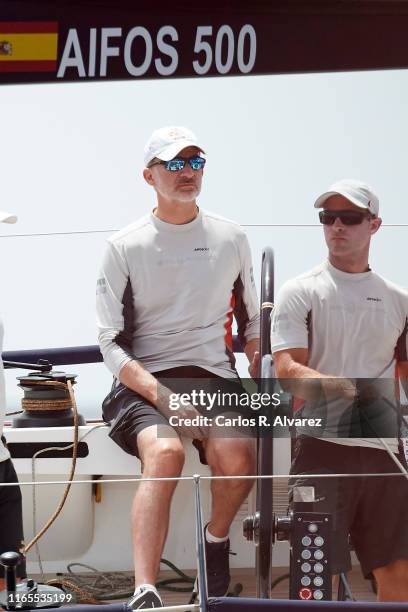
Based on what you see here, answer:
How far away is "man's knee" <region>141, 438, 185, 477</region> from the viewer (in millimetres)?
1691

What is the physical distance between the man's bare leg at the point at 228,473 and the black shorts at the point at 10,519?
328mm

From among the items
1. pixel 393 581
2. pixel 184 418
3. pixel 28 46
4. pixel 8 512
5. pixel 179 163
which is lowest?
pixel 393 581

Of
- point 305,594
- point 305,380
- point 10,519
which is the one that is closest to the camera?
point 305,594

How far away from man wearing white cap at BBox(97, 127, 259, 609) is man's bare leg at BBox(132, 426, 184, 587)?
1.4 inches

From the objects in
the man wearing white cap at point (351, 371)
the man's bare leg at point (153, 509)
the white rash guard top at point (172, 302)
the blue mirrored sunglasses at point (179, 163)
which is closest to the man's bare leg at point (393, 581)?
the man wearing white cap at point (351, 371)

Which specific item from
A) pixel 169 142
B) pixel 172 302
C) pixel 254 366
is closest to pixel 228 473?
pixel 254 366

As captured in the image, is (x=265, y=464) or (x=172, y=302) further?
(x=172, y=302)

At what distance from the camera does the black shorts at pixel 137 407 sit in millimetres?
1788

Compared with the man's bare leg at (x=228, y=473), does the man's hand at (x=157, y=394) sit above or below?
above

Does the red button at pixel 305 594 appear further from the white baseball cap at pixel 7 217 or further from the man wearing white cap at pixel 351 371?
the white baseball cap at pixel 7 217

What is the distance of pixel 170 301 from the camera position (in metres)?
1.86

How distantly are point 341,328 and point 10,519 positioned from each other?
26.8 inches

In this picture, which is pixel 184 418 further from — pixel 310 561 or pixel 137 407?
pixel 310 561

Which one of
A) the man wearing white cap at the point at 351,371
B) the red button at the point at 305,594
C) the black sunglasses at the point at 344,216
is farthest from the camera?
the black sunglasses at the point at 344,216
